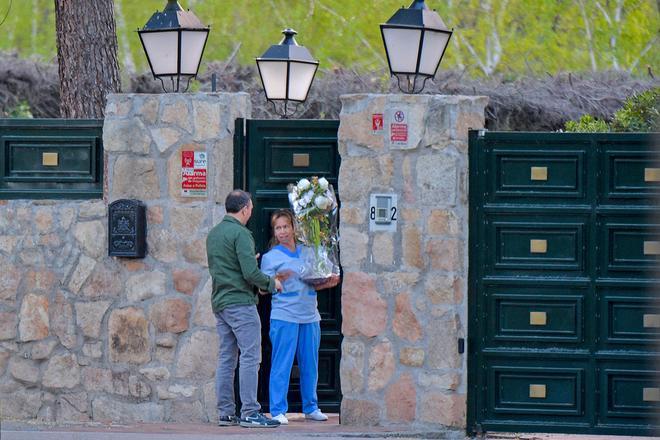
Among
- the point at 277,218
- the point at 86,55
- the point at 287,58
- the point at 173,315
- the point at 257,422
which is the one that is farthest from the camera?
the point at 86,55

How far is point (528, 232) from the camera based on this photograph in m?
9.31

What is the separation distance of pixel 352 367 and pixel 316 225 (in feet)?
3.46

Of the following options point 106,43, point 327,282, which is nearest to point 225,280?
point 327,282

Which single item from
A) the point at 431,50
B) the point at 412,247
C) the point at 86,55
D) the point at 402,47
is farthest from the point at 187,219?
the point at 86,55

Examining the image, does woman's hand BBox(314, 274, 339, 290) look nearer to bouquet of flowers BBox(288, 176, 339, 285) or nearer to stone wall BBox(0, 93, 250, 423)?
bouquet of flowers BBox(288, 176, 339, 285)

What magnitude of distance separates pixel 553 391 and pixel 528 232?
3.74 ft

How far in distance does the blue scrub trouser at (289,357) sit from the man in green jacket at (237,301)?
0.62 feet

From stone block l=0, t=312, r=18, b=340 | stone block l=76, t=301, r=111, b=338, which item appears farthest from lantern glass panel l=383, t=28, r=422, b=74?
stone block l=0, t=312, r=18, b=340

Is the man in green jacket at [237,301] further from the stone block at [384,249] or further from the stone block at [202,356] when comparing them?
the stone block at [384,249]

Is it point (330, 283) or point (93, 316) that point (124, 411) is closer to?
point (93, 316)

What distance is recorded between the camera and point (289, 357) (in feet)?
31.1

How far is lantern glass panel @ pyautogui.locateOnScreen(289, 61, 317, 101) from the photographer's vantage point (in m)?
12.5

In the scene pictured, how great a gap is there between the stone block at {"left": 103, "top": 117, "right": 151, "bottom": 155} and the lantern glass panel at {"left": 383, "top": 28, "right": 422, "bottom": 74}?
1900 millimetres

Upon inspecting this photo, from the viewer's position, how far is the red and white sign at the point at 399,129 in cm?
931
